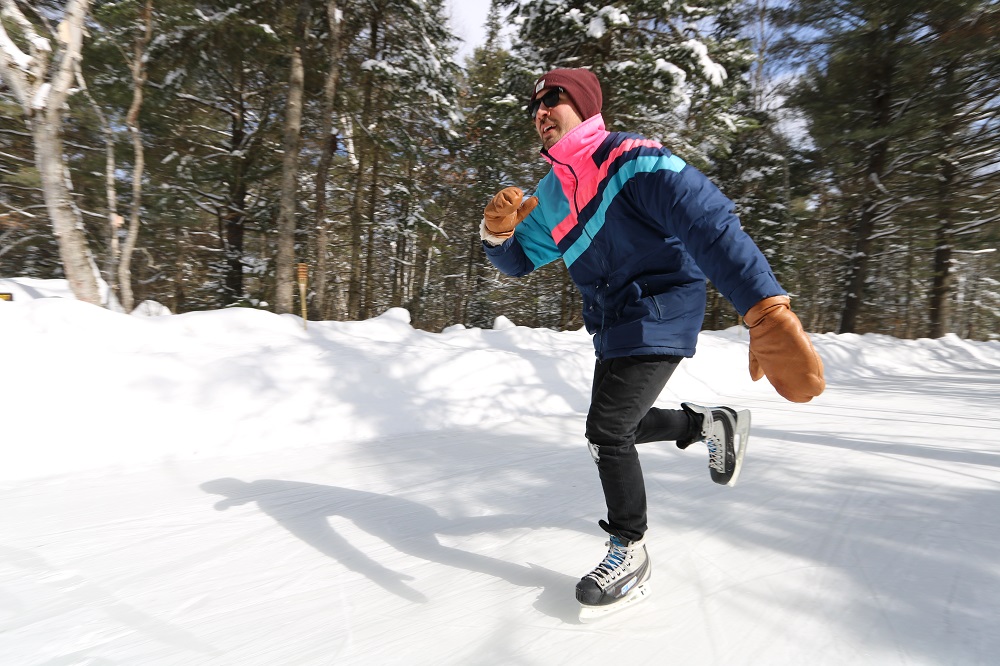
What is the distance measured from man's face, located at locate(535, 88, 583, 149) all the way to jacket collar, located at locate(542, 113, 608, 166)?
0.04 metres

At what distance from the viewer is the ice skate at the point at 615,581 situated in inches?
60.1

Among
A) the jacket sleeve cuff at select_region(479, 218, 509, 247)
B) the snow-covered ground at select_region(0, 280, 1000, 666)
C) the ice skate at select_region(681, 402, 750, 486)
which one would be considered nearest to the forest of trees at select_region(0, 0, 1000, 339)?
the snow-covered ground at select_region(0, 280, 1000, 666)

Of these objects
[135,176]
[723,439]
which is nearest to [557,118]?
[723,439]

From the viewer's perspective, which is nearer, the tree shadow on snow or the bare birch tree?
the tree shadow on snow

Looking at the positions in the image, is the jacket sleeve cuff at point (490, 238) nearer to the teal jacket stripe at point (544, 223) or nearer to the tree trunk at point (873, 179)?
the teal jacket stripe at point (544, 223)

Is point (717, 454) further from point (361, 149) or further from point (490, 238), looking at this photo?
point (361, 149)

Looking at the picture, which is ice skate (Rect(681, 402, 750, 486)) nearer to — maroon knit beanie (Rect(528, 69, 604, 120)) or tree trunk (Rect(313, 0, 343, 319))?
maroon knit beanie (Rect(528, 69, 604, 120))

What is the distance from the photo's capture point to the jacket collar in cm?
164

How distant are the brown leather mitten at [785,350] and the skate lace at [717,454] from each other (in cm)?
73

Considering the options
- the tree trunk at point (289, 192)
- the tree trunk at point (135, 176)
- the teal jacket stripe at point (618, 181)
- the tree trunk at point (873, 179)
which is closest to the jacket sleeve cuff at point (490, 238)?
the teal jacket stripe at point (618, 181)

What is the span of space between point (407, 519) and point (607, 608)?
105cm

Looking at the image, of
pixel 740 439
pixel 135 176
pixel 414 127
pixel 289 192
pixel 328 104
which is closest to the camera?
pixel 740 439

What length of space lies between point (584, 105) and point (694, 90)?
1017 cm

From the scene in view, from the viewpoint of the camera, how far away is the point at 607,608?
Result: 1536 millimetres
